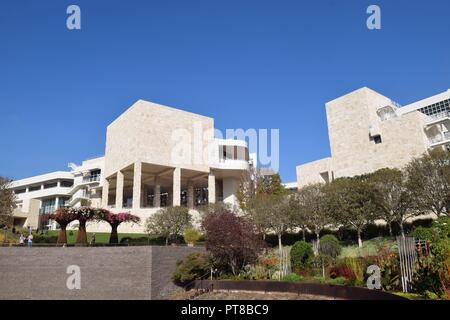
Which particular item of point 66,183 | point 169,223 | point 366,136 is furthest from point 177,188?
point 66,183

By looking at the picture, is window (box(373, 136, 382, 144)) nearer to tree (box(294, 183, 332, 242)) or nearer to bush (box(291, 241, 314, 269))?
tree (box(294, 183, 332, 242))

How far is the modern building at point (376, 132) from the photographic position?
138 ft

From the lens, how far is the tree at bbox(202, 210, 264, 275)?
21.0 meters

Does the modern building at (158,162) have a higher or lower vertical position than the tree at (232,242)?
higher

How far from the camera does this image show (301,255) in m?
22.0

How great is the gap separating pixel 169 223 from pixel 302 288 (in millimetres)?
22724

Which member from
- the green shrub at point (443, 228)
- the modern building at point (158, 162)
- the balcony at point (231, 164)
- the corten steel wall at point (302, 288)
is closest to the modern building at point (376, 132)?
the balcony at point (231, 164)

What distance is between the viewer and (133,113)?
47.5m

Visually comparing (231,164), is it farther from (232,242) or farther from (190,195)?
(232,242)

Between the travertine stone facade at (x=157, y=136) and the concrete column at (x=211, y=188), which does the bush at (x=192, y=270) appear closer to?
the travertine stone facade at (x=157, y=136)

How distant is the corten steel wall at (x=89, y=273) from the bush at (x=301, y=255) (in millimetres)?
7041
